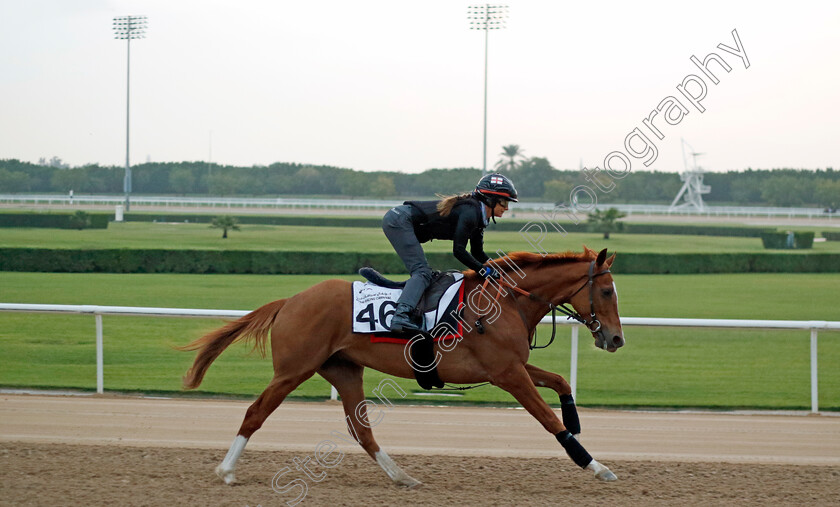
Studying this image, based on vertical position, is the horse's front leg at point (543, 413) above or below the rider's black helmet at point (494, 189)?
below

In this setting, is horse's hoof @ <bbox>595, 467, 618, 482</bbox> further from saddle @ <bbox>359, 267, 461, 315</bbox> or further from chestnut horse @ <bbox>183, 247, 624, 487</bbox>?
saddle @ <bbox>359, 267, 461, 315</bbox>

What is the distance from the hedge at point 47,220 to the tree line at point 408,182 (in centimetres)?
2069

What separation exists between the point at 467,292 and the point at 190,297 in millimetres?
11786

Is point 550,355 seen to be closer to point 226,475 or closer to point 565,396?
point 565,396

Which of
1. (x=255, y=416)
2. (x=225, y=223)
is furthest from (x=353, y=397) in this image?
(x=225, y=223)

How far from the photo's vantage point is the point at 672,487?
14.7 ft

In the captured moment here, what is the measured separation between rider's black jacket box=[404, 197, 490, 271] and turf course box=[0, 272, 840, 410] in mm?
1632

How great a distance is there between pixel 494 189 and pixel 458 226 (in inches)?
12.8

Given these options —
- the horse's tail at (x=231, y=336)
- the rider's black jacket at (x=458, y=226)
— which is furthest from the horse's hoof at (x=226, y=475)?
the rider's black jacket at (x=458, y=226)

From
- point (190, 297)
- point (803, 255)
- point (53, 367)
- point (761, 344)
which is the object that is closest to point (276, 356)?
point (53, 367)

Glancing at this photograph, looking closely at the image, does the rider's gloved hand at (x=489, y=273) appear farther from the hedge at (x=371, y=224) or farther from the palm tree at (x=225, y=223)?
the hedge at (x=371, y=224)

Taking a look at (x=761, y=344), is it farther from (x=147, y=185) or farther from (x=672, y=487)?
(x=147, y=185)

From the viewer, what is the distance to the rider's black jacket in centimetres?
445

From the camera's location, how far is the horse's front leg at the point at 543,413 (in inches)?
171
